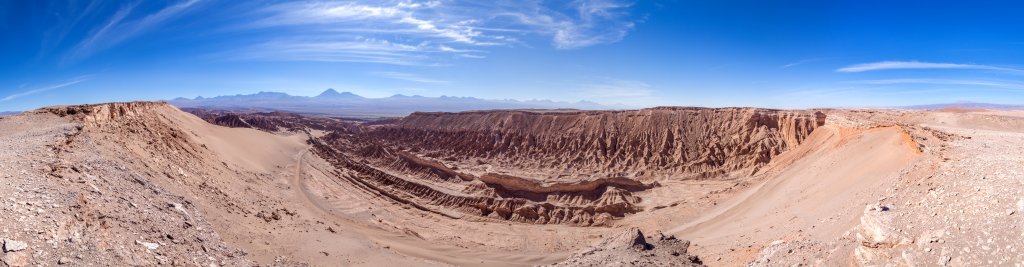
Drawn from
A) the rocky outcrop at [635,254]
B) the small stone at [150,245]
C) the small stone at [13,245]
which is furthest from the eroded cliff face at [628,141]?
the small stone at [13,245]

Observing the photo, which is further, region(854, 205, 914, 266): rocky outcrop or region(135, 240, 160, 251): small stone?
region(135, 240, 160, 251): small stone

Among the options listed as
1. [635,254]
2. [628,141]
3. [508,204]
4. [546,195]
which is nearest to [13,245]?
[635,254]

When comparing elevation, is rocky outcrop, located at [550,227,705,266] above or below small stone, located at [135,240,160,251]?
below

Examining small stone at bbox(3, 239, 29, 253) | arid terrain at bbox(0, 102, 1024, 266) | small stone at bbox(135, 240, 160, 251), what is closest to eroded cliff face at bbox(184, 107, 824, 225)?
arid terrain at bbox(0, 102, 1024, 266)

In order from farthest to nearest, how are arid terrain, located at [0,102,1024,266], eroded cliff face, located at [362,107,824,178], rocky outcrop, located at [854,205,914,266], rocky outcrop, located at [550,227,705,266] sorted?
eroded cliff face, located at [362,107,824,178] < rocky outcrop, located at [550,227,705,266] < arid terrain, located at [0,102,1024,266] < rocky outcrop, located at [854,205,914,266]

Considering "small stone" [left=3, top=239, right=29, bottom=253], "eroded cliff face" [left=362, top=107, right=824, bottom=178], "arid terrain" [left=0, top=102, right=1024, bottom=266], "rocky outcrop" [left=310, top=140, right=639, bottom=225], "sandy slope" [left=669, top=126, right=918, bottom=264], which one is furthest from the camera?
"eroded cliff face" [left=362, top=107, right=824, bottom=178]

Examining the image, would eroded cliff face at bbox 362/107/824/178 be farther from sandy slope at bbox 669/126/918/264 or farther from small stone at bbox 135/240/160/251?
small stone at bbox 135/240/160/251

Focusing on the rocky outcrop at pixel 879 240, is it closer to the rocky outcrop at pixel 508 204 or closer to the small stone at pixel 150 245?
the small stone at pixel 150 245

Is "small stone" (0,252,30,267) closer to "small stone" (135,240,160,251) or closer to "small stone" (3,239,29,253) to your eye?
"small stone" (3,239,29,253)
